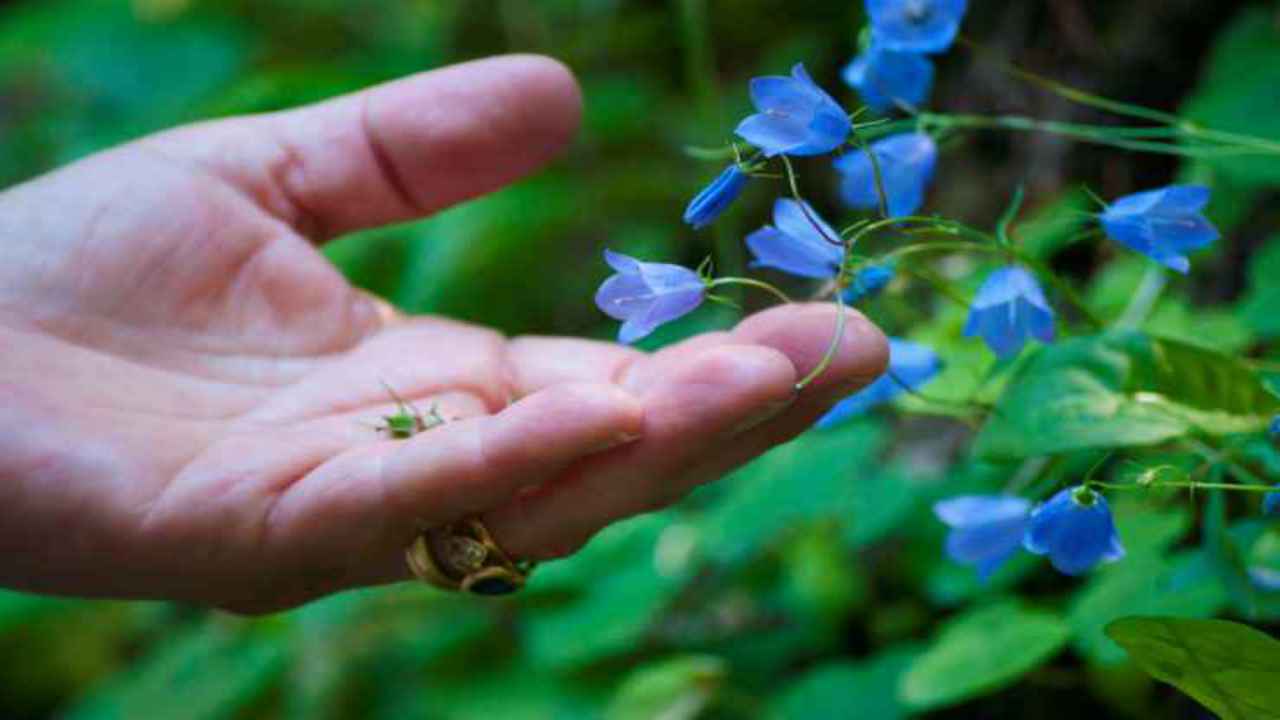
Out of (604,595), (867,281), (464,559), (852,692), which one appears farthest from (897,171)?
(604,595)

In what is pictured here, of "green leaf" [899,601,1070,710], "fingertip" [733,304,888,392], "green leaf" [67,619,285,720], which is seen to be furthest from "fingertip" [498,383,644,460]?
"green leaf" [67,619,285,720]

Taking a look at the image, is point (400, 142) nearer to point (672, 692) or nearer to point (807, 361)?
point (807, 361)

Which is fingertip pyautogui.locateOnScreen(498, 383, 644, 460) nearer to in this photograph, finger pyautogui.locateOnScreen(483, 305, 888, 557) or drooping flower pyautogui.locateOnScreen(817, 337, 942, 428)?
finger pyautogui.locateOnScreen(483, 305, 888, 557)

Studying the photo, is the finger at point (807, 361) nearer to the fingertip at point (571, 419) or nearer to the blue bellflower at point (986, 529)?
the fingertip at point (571, 419)

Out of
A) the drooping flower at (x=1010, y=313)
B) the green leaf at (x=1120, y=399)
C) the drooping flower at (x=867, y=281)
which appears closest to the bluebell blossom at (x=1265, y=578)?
the green leaf at (x=1120, y=399)

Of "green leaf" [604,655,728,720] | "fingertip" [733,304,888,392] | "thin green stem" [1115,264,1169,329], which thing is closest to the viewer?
"fingertip" [733,304,888,392]

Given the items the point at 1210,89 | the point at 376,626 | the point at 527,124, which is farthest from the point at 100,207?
the point at 1210,89
